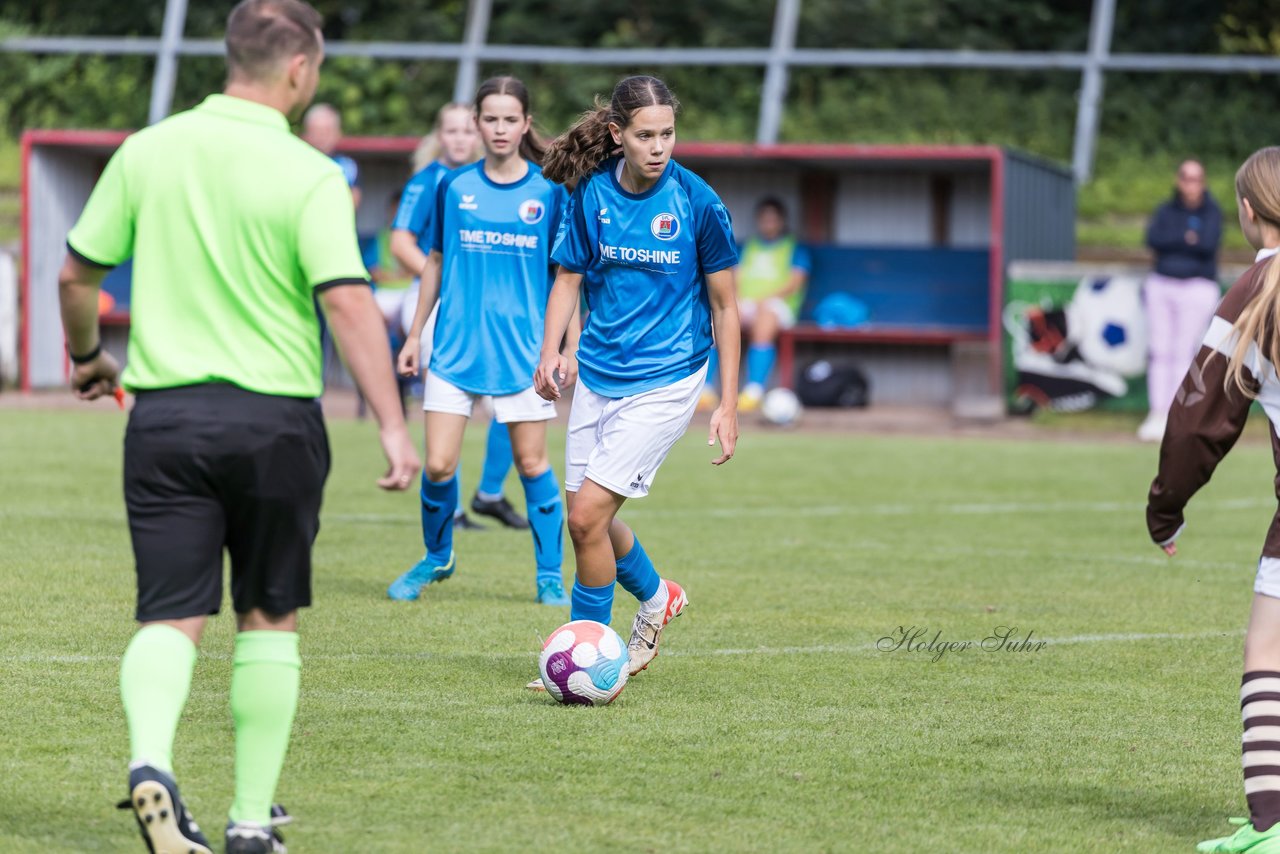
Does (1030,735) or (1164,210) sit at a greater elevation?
(1164,210)

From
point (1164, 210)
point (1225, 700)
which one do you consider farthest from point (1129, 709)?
point (1164, 210)

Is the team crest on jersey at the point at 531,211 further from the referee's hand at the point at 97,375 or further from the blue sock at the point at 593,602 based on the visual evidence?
the referee's hand at the point at 97,375

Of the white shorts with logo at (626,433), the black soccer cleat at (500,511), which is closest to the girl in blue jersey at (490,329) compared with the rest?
the white shorts with logo at (626,433)

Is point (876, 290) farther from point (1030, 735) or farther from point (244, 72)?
point (244, 72)

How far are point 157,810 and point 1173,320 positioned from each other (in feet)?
49.1

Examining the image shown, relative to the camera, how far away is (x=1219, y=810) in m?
4.98

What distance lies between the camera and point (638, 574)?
6.72 m

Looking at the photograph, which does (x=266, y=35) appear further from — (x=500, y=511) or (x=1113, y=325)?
(x=1113, y=325)

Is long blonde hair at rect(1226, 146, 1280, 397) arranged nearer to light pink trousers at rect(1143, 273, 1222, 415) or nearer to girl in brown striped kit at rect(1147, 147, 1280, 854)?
girl in brown striped kit at rect(1147, 147, 1280, 854)

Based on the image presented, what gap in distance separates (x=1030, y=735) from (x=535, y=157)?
3.70 m

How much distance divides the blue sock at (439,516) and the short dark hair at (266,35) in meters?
4.19

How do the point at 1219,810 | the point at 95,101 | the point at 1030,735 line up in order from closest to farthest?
the point at 1219,810
the point at 1030,735
the point at 95,101

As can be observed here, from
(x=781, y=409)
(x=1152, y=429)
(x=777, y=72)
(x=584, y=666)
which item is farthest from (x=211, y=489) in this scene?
(x=777, y=72)

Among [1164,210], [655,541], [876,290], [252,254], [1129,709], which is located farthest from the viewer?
[876,290]
